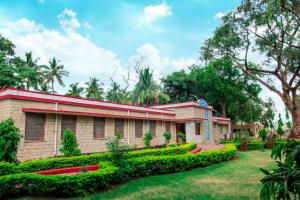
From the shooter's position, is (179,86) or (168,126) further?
(179,86)

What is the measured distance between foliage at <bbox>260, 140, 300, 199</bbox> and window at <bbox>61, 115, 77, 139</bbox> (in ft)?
41.9

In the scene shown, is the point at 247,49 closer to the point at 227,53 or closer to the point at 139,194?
the point at 227,53

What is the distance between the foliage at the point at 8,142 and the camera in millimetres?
8875

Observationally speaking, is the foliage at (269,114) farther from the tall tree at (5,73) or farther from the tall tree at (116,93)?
the tall tree at (5,73)

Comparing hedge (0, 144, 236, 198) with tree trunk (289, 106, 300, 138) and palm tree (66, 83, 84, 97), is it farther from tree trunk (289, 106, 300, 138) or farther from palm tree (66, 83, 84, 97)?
palm tree (66, 83, 84, 97)

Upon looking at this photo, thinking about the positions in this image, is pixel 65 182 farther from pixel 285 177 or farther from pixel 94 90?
pixel 94 90

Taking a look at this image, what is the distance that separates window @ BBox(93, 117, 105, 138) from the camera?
50.0ft

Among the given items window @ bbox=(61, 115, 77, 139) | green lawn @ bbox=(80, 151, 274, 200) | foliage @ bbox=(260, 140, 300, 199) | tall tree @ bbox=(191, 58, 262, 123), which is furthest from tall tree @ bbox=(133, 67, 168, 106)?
foliage @ bbox=(260, 140, 300, 199)

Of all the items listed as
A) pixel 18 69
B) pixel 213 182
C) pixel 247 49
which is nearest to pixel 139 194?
pixel 213 182

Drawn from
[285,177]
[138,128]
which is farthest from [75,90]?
[285,177]

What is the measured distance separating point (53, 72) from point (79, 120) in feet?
85.1

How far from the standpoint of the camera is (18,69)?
25234 millimetres

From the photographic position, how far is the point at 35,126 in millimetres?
11805

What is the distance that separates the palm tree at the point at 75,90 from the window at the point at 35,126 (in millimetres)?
31360
